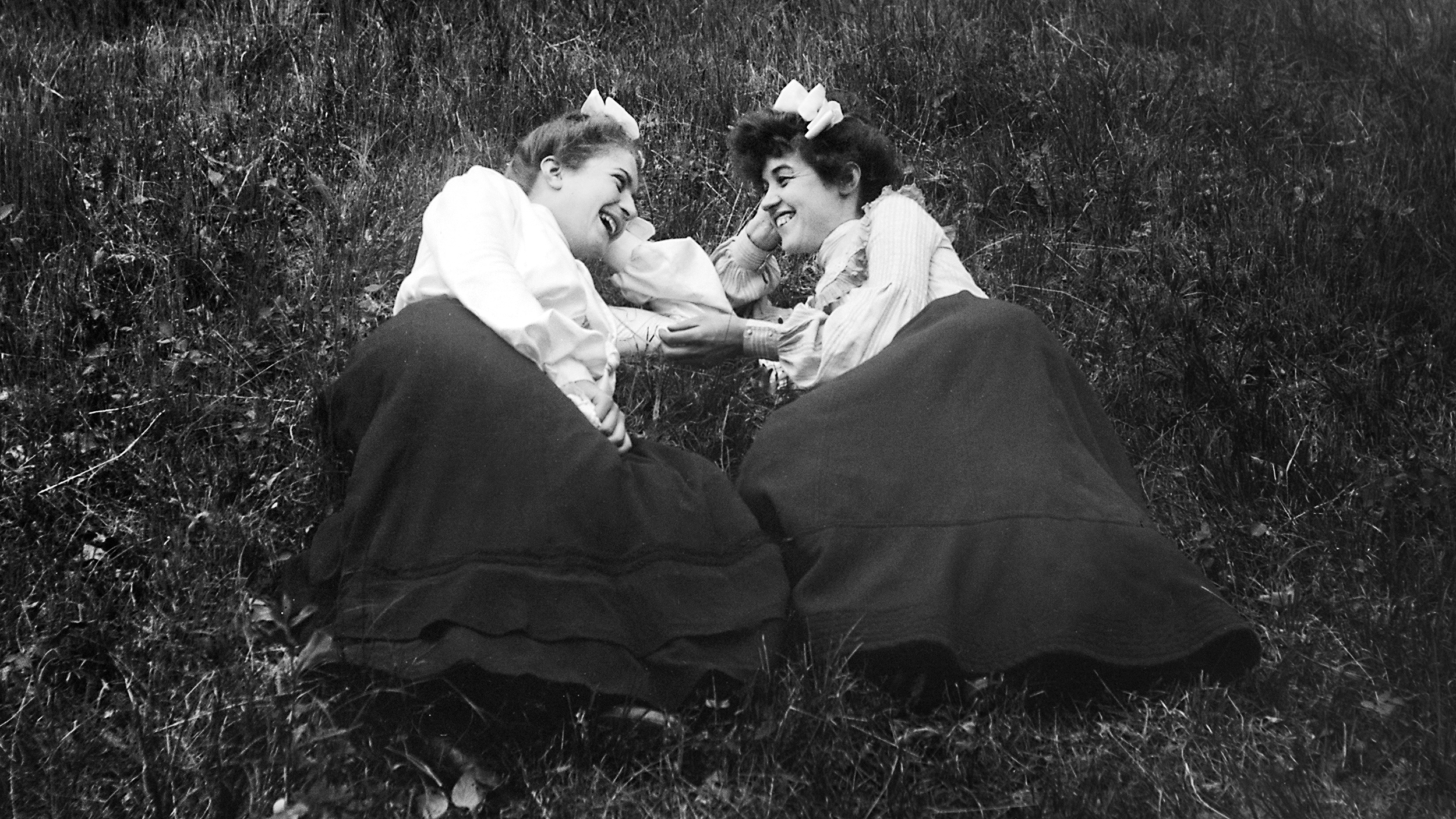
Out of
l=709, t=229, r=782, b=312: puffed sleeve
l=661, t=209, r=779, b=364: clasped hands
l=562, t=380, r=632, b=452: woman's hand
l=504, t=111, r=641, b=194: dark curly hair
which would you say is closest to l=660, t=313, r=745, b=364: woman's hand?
l=661, t=209, r=779, b=364: clasped hands

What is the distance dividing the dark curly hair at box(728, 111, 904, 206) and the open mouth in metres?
0.55

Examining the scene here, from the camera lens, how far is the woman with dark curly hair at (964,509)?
117 inches

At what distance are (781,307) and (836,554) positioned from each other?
80.3 inches

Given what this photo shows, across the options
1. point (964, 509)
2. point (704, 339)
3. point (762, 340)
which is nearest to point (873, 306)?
point (762, 340)

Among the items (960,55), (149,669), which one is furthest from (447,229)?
(960,55)

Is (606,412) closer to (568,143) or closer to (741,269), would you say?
(568,143)

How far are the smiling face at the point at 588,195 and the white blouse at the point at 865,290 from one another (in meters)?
0.56

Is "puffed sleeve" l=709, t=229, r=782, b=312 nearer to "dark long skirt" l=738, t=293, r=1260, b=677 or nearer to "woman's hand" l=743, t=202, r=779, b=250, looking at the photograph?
"woman's hand" l=743, t=202, r=779, b=250

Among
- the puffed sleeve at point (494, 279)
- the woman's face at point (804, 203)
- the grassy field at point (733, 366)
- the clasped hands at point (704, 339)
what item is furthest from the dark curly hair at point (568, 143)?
the grassy field at point (733, 366)

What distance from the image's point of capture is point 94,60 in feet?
18.8

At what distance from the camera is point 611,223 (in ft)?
13.9

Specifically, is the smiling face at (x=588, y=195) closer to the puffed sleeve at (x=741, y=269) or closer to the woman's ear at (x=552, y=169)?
the woman's ear at (x=552, y=169)

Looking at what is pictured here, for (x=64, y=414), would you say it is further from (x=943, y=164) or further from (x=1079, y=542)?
(x=943, y=164)

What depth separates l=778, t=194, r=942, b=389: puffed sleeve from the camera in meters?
3.76
